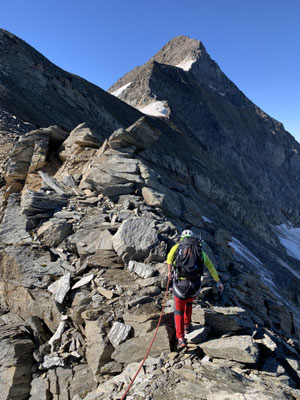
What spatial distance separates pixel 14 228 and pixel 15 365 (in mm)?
4008

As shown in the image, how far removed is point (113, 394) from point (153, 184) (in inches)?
273

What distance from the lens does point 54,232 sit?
7.65 metres

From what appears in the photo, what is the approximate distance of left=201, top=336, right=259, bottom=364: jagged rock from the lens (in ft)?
14.7

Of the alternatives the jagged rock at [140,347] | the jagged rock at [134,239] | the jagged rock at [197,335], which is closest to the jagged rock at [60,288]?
the jagged rock at [134,239]

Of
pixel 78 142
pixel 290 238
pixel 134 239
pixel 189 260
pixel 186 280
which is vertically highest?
pixel 78 142

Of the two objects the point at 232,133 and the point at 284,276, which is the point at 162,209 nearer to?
the point at 284,276

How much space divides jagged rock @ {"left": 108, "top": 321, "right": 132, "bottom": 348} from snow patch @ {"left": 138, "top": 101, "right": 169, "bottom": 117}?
55.1 m

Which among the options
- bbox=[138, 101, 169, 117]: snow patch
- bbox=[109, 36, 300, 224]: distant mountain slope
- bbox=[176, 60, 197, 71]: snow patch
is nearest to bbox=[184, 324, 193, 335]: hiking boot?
bbox=[109, 36, 300, 224]: distant mountain slope

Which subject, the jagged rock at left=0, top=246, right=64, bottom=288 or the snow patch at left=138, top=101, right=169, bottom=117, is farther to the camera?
the snow patch at left=138, top=101, right=169, bottom=117

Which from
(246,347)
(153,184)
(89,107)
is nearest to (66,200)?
(153,184)

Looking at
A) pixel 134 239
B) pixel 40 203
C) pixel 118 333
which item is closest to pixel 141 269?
pixel 134 239

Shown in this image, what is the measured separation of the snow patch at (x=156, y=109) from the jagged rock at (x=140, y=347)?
181 feet

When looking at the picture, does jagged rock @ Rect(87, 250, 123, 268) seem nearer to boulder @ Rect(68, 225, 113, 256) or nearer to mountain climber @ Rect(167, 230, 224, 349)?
boulder @ Rect(68, 225, 113, 256)

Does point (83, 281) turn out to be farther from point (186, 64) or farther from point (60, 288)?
point (186, 64)
